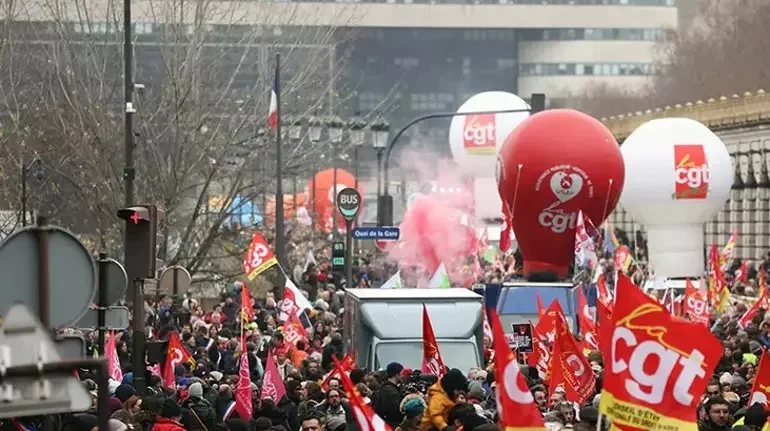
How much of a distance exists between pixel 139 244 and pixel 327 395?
77.4 inches

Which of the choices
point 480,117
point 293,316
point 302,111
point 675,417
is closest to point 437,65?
point 480,117

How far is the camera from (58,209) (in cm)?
3709

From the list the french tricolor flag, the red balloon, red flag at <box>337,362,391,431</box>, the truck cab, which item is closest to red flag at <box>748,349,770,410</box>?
red flag at <box>337,362,391,431</box>

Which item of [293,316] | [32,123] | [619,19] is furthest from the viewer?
[619,19]

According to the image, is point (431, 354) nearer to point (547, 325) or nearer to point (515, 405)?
point (547, 325)

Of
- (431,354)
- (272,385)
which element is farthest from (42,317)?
(272,385)

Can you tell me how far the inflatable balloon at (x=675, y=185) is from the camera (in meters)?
43.2

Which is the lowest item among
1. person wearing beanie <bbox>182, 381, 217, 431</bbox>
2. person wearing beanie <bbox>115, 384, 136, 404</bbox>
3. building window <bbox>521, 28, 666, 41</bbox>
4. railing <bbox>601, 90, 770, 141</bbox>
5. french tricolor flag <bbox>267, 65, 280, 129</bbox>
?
person wearing beanie <bbox>182, 381, 217, 431</bbox>

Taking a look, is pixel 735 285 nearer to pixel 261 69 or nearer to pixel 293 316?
pixel 261 69

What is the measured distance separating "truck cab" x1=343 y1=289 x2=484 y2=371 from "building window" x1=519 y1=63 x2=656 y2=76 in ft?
375

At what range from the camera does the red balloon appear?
34.2 m

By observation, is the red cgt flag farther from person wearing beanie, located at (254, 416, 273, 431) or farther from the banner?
the banner

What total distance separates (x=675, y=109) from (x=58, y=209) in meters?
31.2

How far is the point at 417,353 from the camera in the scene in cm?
2042
